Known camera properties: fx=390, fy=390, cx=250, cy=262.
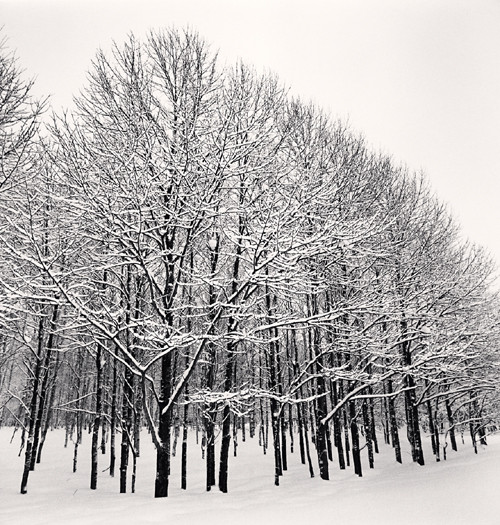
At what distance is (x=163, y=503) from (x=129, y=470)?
15408mm

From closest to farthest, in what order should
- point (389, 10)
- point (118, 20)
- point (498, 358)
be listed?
point (389, 10) < point (118, 20) < point (498, 358)

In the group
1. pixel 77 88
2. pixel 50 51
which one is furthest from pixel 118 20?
pixel 77 88

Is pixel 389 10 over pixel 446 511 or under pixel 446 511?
over

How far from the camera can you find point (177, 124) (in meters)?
7.61

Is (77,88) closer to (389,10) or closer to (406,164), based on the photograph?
(389,10)

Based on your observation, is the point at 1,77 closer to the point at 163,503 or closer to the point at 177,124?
the point at 177,124

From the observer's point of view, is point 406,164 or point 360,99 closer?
point 360,99

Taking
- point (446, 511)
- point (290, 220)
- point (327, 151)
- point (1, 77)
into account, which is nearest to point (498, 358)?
point (327, 151)

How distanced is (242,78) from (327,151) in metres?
4.63

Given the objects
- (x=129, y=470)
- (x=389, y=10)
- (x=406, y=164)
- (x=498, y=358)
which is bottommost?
(x=129, y=470)

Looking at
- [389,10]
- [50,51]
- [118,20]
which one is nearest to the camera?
[389,10]

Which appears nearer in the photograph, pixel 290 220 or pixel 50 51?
pixel 50 51

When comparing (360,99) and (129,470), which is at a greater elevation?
(360,99)

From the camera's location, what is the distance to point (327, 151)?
12531 mm
